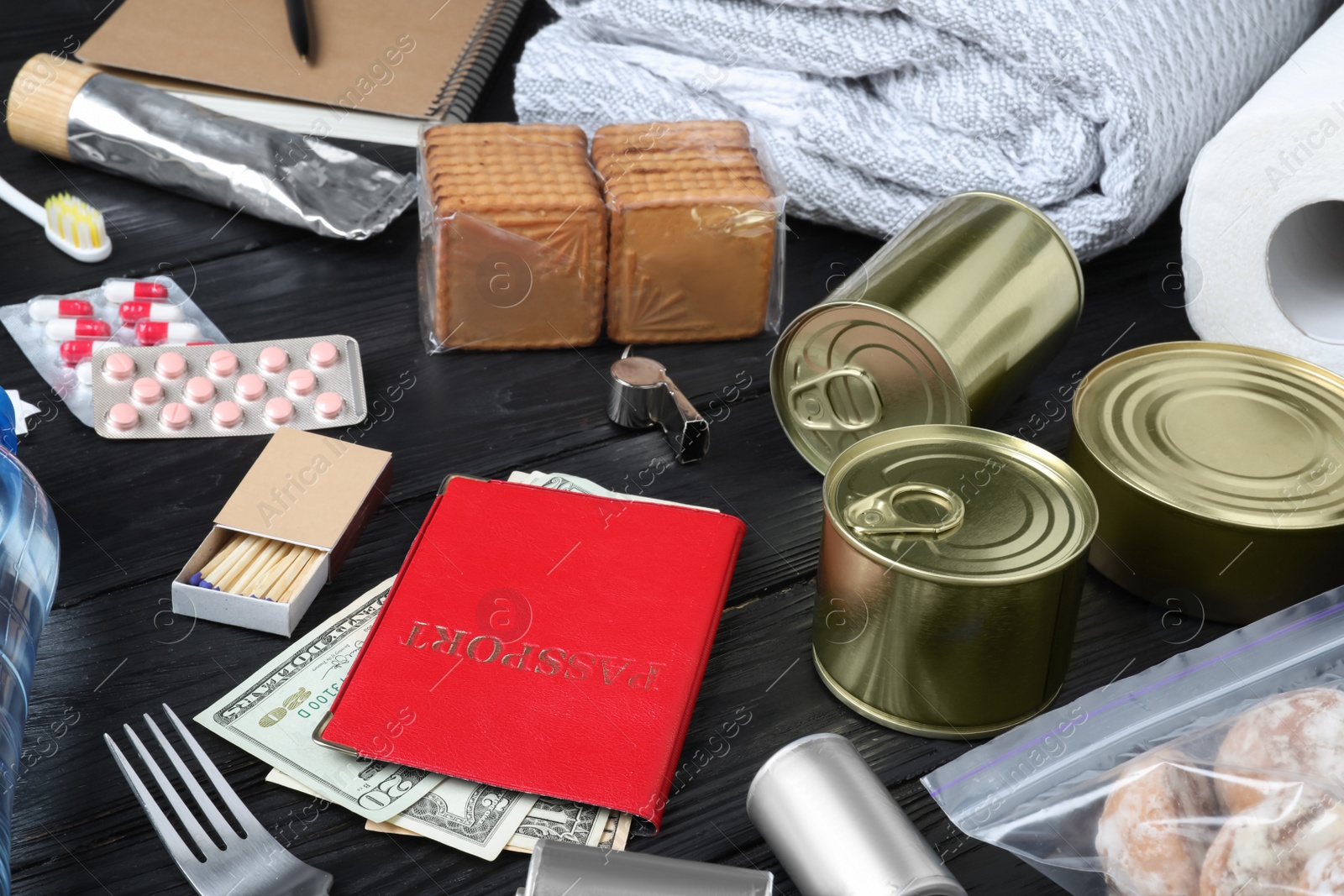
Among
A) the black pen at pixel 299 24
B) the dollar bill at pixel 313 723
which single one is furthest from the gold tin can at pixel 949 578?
the black pen at pixel 299 24

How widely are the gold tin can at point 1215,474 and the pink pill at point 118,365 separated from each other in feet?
2.13

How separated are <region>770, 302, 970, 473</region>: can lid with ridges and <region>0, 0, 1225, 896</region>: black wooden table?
1.9 inches

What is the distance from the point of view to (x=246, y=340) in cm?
95

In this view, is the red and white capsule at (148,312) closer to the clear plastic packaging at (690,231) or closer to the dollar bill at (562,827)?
the clear plastic packaging at (690,231)

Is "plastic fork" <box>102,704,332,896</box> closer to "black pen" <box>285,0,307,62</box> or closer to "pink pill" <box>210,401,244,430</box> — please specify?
"pink pill" <box>210,401,244,430</box>

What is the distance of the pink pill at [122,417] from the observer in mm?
849

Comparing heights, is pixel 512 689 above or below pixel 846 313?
below

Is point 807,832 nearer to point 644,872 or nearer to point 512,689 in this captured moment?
point 644,872

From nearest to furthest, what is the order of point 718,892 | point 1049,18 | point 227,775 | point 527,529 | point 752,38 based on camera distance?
1. point 718,892
2. point 227,775
3. point 527,529
4. point 1049,18
5. point 752,38

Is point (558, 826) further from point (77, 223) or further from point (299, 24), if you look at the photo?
point (299, 24)

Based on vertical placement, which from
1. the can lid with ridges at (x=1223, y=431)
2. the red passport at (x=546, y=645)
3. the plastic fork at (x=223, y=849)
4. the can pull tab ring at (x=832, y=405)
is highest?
the can lid with ridges at (x=1223, y=431)

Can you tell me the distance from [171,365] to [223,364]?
36 mm

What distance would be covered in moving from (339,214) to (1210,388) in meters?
0.70

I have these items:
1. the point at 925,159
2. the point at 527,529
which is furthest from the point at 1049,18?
the point at 527,529
